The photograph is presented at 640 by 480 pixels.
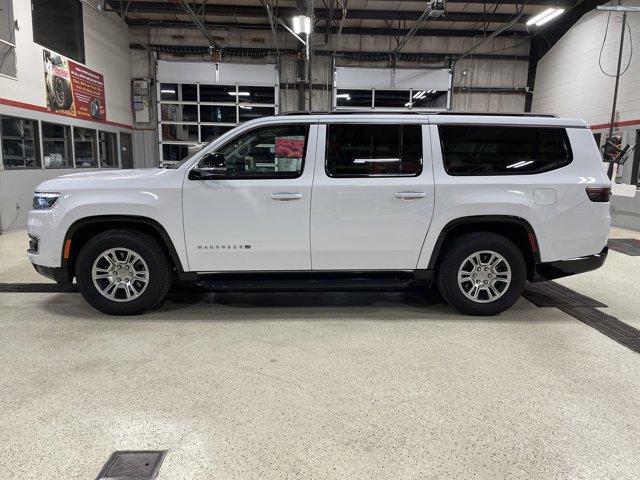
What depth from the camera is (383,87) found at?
15.2m

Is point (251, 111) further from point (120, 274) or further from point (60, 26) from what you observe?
point (120, 274)

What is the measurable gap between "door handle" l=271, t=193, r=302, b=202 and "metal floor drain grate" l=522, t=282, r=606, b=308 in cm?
269

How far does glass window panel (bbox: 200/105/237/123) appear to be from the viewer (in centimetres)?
1479

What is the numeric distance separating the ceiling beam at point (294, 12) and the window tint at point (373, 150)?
10.5 m

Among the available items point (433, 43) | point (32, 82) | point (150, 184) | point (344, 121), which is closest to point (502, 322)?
point (344, 121)

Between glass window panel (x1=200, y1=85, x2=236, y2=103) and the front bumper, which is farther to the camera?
glass window panel (x1=200, y1=85, x2=236, y2=103)

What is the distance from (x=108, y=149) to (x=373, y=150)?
1189cm

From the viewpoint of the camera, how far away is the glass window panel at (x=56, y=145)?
31.6 feet

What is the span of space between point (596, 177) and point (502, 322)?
148 centimetres

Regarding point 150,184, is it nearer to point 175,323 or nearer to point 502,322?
point 175,323

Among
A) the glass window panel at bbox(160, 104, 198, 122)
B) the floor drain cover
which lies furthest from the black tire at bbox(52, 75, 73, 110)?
the floor drain cover

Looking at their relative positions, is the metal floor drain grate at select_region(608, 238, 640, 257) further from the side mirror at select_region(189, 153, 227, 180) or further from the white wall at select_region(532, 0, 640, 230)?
the side mirror at select_region(189, 153, 227, 180)

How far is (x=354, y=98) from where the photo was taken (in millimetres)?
15711

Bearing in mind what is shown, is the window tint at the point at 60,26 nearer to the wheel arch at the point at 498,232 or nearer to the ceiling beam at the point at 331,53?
the ceiling beam at the point at 331,53
